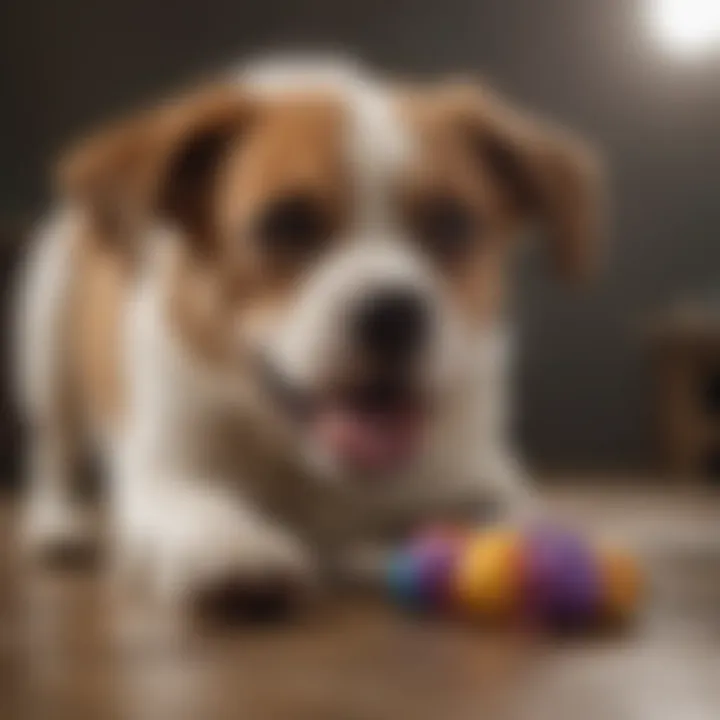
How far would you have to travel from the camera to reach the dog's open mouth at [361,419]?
1013 millimetres

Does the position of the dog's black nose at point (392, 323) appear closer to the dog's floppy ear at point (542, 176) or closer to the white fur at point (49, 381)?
the dog's floppy ear at point (542, 176)

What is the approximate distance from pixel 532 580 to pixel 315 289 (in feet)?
0.86

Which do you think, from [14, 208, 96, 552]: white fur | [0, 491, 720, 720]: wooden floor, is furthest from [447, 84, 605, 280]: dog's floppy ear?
[14, 208, 96, 552]: white fur

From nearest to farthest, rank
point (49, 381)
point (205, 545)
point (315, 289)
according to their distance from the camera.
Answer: point (205, 545) < point (315, 289) < point (49, 381)

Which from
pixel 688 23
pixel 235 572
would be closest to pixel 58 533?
pixel 235 572

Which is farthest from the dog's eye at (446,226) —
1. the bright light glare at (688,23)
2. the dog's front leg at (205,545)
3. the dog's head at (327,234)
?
the bright light glare at (688,23)

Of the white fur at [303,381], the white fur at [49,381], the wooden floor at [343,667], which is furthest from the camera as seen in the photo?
the white fur at [49,381]

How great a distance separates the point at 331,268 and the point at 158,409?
17 centimetres

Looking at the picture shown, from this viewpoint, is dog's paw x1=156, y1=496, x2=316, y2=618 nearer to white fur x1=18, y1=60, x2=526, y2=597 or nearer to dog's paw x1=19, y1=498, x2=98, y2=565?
white fur x1=18, y1=60, x2=526, y2=597

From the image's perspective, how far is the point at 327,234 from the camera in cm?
101

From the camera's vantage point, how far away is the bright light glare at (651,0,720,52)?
149 centimetres

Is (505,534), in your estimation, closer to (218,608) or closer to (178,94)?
(218,608)

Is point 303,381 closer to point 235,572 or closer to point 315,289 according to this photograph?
point 315,289

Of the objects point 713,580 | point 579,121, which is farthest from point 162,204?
point 579,121
